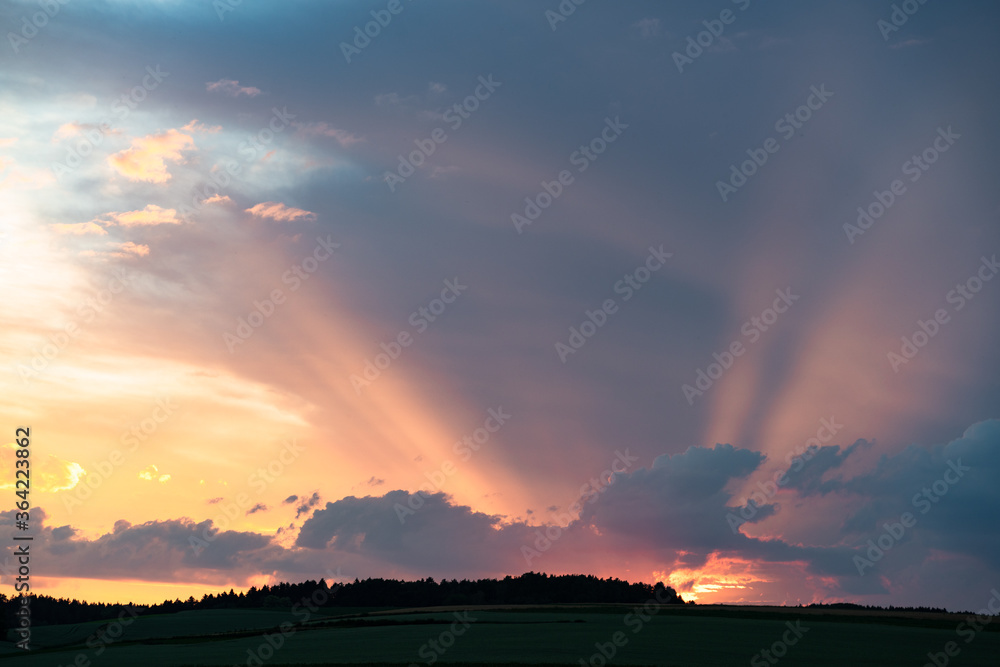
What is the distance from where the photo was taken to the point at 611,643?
62031mm

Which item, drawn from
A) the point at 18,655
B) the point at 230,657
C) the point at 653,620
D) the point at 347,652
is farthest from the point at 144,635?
the point at 653,620

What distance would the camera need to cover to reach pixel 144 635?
10831 cm

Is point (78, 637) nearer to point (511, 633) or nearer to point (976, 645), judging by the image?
point (511, 633)

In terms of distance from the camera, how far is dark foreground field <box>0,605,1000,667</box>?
56062mm

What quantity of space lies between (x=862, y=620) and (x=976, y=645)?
21565 millimetres

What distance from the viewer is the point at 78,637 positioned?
11456 cm

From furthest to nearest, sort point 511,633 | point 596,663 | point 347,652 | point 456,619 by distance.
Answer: point 456,619
point 511,633
point 347,652
point 596,663

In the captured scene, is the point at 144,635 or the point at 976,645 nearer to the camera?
the point at 976,645

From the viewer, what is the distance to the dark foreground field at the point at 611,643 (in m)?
56.1

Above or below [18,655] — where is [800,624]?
above

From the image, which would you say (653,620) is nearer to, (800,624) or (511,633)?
(800,624)

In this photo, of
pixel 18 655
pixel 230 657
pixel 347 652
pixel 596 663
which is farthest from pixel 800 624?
pixel 18 655

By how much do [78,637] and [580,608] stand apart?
7139 centimetres

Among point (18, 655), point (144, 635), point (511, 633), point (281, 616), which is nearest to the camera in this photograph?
point (511, 633)
